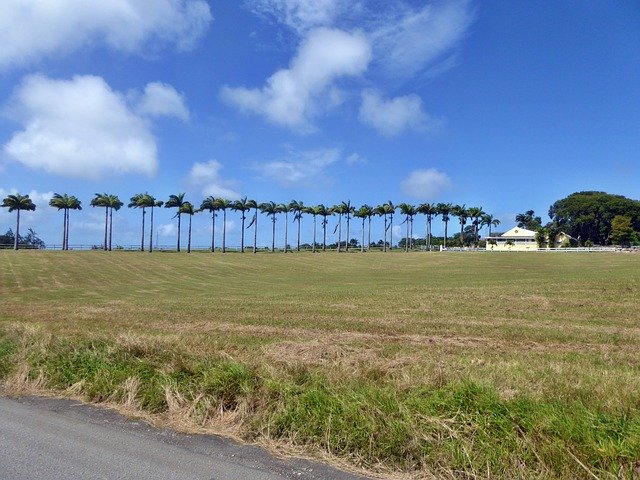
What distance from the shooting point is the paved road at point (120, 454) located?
16.6 feet

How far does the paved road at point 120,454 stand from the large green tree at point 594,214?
172969mm

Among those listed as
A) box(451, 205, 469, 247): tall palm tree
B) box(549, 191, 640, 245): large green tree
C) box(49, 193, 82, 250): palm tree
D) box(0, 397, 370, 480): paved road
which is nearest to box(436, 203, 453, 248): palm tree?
box(451, 205, 469, 247): tall palm tree

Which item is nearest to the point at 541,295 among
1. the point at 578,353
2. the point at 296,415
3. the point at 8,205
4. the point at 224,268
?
the point at 578,353

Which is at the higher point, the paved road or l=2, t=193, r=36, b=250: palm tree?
l=2, t=193, r=36, b=250: palm tree

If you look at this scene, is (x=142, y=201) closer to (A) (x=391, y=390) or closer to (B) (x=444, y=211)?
(B) (x=444, y=211)

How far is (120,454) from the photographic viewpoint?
5.56 m

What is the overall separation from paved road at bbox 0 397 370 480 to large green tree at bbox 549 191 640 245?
173 meters

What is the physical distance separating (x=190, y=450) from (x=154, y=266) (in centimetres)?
7100

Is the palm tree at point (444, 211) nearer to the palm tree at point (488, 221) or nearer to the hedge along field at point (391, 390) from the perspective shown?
the palm tree at point (488, 221)

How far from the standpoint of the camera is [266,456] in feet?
18.1

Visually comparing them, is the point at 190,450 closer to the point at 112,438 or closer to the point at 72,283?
the point at 112,438

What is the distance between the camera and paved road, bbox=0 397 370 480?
16.6ft

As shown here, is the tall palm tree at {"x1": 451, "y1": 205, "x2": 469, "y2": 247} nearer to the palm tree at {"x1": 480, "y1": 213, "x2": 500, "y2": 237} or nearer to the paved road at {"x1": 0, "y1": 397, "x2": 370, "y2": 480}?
the palm tree at {"x1": 480, "y1": 213, "x2": 500, "y2": 237}

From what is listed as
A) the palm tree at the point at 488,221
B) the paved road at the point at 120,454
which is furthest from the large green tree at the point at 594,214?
the paved road at the point at 120,454
